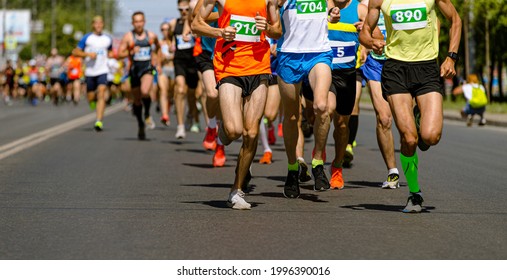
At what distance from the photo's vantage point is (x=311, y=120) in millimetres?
14438

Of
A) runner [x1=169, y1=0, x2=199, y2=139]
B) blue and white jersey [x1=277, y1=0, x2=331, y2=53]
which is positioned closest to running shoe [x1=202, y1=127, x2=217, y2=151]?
runner [x1=169, y1=0, x2=199, y2=139]

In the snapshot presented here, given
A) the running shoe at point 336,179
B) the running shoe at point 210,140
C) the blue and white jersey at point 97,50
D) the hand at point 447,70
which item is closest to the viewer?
the hand at point 447,70

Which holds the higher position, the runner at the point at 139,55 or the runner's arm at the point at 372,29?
the runner's arm at the point at 372,29

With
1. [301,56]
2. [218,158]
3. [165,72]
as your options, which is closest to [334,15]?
[301,56]

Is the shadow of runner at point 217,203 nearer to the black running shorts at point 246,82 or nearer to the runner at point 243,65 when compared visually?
the runner at point 243,65

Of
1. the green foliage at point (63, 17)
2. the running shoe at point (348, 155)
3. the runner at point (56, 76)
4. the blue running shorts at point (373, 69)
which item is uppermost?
the blue running shorts at point (373, 69)

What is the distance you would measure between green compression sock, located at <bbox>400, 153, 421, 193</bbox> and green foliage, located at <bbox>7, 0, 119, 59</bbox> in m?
103

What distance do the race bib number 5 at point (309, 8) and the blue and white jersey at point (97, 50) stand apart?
1288 centimetres

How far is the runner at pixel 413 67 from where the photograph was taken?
9914 millimetres

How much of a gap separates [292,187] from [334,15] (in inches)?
61.6

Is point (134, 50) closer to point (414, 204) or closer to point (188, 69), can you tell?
point (188, 69)

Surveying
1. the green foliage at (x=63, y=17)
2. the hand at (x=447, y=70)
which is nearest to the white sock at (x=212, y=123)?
the hand at (x=447, y=70)

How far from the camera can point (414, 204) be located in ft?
32.6

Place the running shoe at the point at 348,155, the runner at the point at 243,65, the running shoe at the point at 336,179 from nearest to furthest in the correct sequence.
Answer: the runner at the point at 243,65 < the running shoe at the point at 336,179 < the running shoe at the point at 348,155
